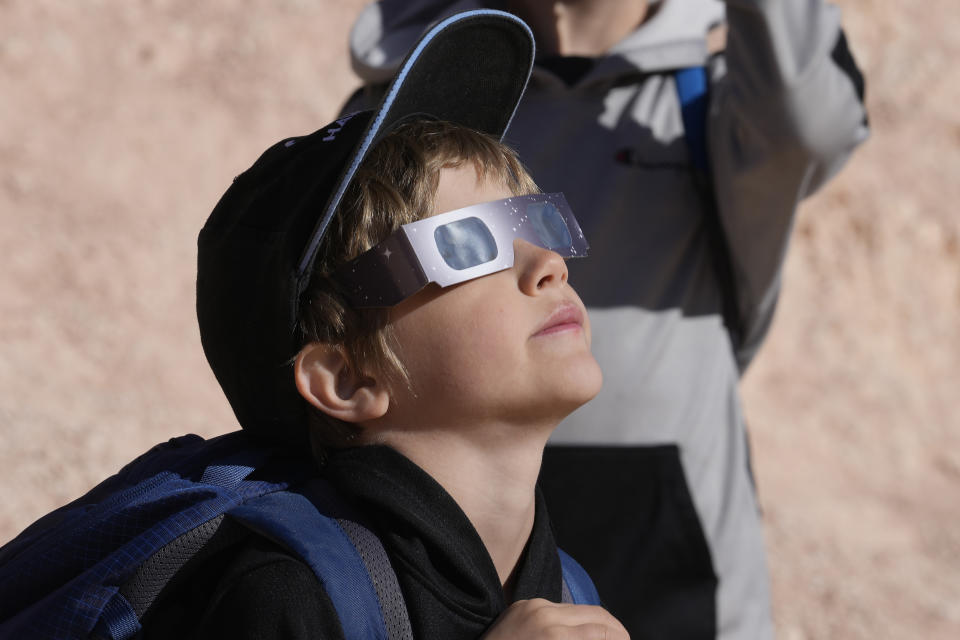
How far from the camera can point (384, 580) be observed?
1.15 metres

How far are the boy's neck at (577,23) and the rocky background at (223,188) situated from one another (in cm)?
358

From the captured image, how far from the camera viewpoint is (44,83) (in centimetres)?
731

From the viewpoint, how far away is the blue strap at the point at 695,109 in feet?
6.89

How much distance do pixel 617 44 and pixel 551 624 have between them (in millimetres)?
1408

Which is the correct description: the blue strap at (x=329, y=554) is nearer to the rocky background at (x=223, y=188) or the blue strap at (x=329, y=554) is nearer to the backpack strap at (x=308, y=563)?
the backpack strap at (x=308, y=563)

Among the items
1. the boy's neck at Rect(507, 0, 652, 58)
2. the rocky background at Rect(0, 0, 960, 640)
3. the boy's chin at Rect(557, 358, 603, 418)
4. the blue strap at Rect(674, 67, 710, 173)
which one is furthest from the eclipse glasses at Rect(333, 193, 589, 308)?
the rocky background at Rect(0, 0, 960, 640)

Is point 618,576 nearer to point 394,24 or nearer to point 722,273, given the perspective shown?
point 722,273

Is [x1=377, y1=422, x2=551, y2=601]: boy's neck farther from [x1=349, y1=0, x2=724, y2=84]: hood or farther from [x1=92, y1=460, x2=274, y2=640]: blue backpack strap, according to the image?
[x1=349, y1=0, x2=724, y2=84]: hood

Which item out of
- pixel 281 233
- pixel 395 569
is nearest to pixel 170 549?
pixel 395 569

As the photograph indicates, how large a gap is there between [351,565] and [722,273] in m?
1.22

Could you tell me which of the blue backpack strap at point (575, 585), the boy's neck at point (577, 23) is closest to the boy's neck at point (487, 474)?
the blue backpack strap at point (575, 585)

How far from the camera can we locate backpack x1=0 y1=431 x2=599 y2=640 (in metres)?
1.10

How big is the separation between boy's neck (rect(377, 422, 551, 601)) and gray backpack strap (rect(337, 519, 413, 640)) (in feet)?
0.46

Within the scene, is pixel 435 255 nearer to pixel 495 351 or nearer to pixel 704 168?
pixel 495 351
